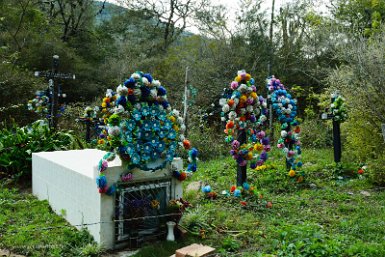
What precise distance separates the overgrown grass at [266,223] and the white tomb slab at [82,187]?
0.16 metres

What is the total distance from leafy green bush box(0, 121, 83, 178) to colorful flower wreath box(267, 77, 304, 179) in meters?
4.37

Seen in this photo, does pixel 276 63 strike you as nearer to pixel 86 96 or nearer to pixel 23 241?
pixel 86 96

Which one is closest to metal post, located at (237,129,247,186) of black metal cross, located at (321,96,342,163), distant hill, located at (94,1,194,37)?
black metal cross, located at (321,96,342,163)

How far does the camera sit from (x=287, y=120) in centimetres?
716

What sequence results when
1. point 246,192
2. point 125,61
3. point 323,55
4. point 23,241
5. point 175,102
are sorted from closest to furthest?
point 23,241 < point 246,192 < point 175,102 < point 323,55 < point 125,61

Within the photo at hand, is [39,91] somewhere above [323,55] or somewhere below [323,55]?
below

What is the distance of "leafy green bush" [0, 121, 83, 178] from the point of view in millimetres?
6922

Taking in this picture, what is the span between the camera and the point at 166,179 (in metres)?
4.45

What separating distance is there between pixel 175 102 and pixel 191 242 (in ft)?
27.5

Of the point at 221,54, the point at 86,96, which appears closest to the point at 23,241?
the point at 221,54

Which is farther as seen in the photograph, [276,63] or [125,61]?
[125,61]

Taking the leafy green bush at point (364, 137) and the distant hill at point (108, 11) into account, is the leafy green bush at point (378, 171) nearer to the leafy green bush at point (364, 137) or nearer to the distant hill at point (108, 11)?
the leafy green bush at point (364, 137)

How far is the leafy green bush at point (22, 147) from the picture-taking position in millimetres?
6922

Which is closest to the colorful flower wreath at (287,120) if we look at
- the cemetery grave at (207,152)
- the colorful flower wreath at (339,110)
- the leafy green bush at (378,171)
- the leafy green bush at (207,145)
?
the cemetery grave at (207,152)
